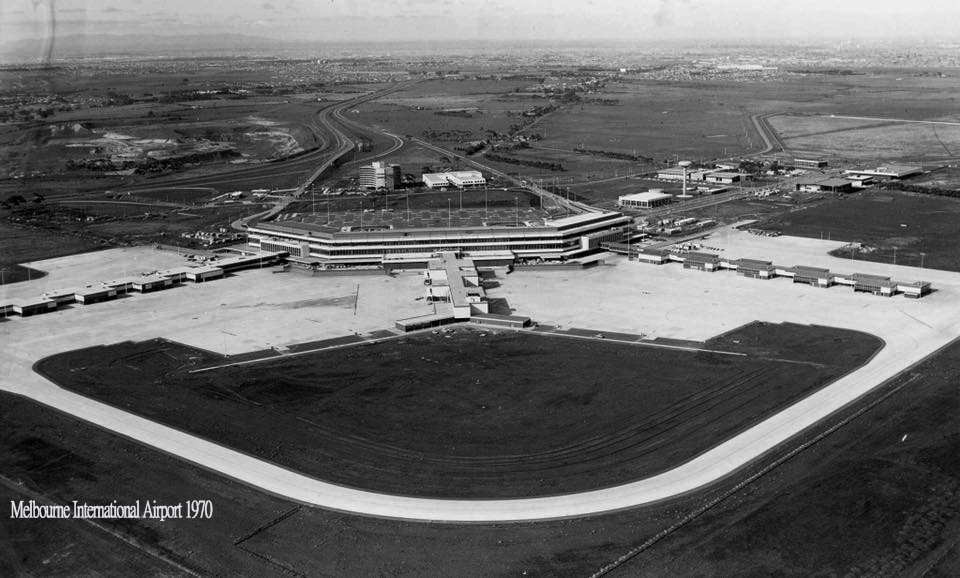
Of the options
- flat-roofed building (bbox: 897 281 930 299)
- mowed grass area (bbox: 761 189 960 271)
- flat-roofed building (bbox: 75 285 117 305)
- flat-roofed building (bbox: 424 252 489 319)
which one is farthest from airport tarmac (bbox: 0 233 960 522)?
mowed grass area (bbox: 761 189 960 271)

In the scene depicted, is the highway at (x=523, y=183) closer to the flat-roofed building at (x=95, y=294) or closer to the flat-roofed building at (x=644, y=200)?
the flat-roofed building at (x=644, y=200)

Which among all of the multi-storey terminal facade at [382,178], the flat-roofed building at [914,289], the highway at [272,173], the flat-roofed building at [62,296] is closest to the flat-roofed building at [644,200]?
the multi-storey terminal facade at [382,178]

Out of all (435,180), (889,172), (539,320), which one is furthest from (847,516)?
(889,172)

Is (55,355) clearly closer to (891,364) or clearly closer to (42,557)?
(42,557)

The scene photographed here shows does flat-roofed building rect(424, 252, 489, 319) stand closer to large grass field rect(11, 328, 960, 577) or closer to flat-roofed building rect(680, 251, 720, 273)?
flat-roofed building rect(680, 251, 720, 273)

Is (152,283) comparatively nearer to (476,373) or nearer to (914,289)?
(476,373)

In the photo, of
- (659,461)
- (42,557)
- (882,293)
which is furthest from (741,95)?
(42,557)
